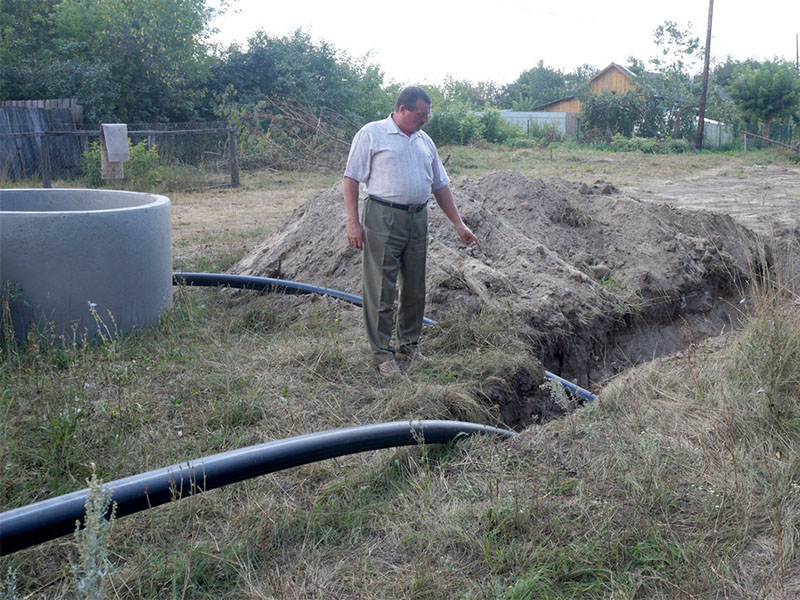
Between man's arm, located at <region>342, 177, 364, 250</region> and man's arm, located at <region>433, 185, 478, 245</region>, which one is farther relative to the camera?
man's arm, located at <region>433, 185, 478, 245</region>

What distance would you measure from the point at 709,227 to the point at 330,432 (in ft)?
25.3

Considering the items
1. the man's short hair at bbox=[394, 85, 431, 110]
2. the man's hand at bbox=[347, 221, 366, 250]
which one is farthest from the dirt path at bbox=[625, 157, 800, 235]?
the man's hand at bbox=[347, 221, 366, 250]

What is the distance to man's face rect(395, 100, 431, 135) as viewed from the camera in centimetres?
455

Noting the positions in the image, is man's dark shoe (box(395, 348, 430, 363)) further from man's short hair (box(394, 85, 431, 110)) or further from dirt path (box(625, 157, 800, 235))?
dirt path (box(625, 157, 800, 235))

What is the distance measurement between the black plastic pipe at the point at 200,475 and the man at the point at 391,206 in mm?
1367

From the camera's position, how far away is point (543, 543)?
2877 mm

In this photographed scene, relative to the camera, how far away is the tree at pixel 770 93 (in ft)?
98.9

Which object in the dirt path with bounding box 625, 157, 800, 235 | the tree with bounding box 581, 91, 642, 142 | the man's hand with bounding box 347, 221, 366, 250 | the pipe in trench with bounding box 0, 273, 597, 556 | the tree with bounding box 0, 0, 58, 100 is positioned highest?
the tree with bounding box 0, 0, 58, 100

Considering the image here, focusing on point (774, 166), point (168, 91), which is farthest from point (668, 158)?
point (168, 91)

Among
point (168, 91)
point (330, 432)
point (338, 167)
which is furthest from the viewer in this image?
point (168, 91)

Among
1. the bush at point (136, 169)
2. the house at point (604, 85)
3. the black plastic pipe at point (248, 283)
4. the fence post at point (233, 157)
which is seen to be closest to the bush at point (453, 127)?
the fence post at point (233, 157)

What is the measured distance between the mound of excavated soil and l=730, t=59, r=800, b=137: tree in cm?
2430

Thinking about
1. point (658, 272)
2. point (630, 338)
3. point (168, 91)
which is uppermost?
point (168, 91)

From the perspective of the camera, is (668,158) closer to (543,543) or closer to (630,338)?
(630,338)
